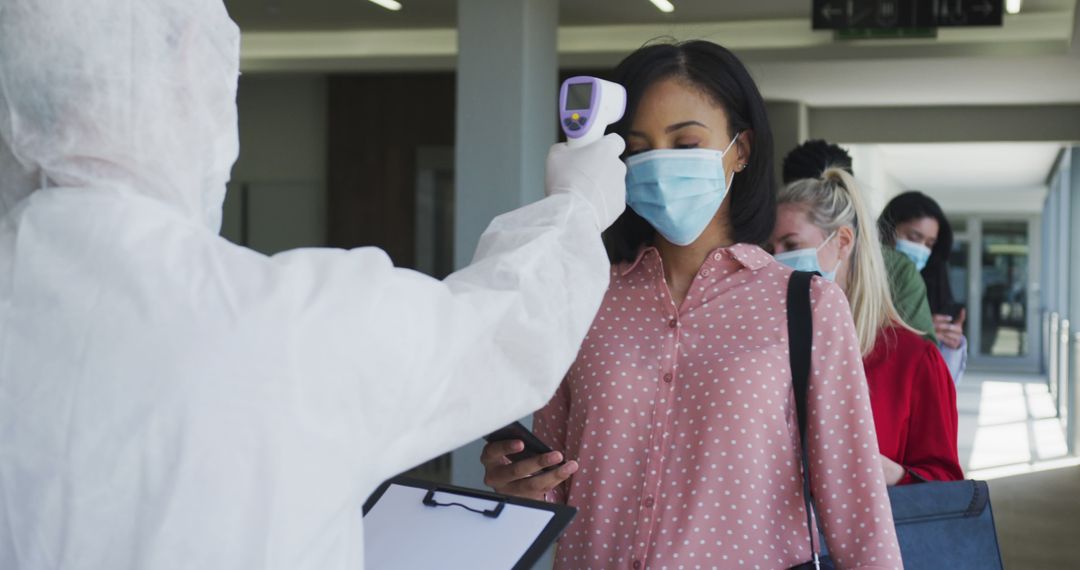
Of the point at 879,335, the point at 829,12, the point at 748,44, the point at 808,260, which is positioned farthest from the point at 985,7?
the point at 879,335

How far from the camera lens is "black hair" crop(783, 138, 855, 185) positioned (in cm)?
323

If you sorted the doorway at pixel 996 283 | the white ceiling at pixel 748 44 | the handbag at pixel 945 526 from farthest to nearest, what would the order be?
the doorway at pixel 996 283
the white ceiling at pixel 748 44
the handbag at pixel 945 526

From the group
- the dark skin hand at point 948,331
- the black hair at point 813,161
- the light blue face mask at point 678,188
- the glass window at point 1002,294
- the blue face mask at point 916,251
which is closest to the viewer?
the light blue face mask at point 678,188

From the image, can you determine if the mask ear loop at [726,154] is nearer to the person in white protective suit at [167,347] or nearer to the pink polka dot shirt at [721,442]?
the pink polka dot shirt at [721,442]

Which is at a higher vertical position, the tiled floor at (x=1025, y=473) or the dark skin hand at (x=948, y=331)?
the dark skin hand at (x=948, y=331)

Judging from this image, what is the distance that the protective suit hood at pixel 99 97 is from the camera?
1.07 metres

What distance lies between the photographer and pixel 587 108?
149 centimetres

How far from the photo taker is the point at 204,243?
1.06 m

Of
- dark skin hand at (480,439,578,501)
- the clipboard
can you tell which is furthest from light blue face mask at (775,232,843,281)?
the clipboard

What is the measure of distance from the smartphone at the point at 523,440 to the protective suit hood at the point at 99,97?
547mm

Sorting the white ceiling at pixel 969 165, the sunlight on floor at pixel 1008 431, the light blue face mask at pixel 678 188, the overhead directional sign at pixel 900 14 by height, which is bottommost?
the sunlight on floor at pixel 1008 431

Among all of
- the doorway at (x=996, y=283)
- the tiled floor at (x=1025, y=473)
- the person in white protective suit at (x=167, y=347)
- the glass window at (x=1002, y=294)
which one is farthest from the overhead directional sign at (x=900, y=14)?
the glass window at (x=1002, y=294)

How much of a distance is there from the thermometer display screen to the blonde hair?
1349 millimetres

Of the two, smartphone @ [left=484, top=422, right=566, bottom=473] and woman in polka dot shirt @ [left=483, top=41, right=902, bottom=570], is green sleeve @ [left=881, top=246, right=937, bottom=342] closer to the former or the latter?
woman in polka dot shirt @ [left=483, top=41, right=902, bottom=570]
